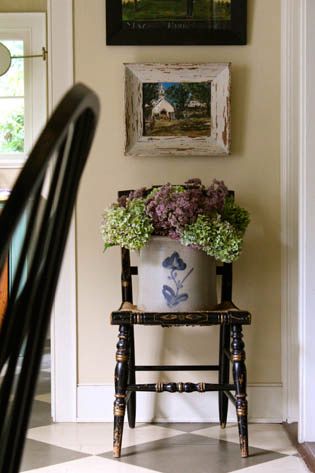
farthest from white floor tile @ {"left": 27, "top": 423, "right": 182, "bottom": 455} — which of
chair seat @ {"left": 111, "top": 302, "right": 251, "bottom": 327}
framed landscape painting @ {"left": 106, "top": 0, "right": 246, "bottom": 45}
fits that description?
framed landscape painting @ {"left": 106, "top": 0, "right": 246, "bottom": 45}

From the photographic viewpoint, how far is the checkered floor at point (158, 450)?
2.60m

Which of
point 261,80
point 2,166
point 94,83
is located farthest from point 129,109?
point 2,166

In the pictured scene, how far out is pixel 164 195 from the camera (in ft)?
8.82

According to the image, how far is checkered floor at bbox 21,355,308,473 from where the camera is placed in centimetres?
260

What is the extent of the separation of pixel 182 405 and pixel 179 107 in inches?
45.7

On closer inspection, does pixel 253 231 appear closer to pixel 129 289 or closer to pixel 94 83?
pixel 129 289

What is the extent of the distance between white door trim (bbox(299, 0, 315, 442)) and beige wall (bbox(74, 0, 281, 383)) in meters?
0.39

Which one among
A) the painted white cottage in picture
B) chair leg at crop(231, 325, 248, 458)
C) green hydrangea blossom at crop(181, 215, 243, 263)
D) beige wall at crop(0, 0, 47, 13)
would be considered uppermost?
beige wall at crop(0, 0, 47, 13)

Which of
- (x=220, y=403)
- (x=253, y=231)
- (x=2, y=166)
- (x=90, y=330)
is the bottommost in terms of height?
(x=220, y=403)

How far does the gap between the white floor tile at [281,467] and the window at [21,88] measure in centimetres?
295

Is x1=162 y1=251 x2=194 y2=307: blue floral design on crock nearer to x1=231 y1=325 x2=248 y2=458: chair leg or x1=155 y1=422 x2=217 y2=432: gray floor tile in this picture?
x1=231 y1=325 x2=248 y2=458: chair leg

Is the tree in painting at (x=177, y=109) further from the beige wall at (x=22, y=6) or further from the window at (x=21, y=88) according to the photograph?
the beige wall at (x=22, y=6)

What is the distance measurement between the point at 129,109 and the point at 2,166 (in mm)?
2276

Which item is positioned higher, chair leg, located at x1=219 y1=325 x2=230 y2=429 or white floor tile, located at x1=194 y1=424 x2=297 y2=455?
chair leg, located at x1=219 y1=325 x2=230 y2=429
